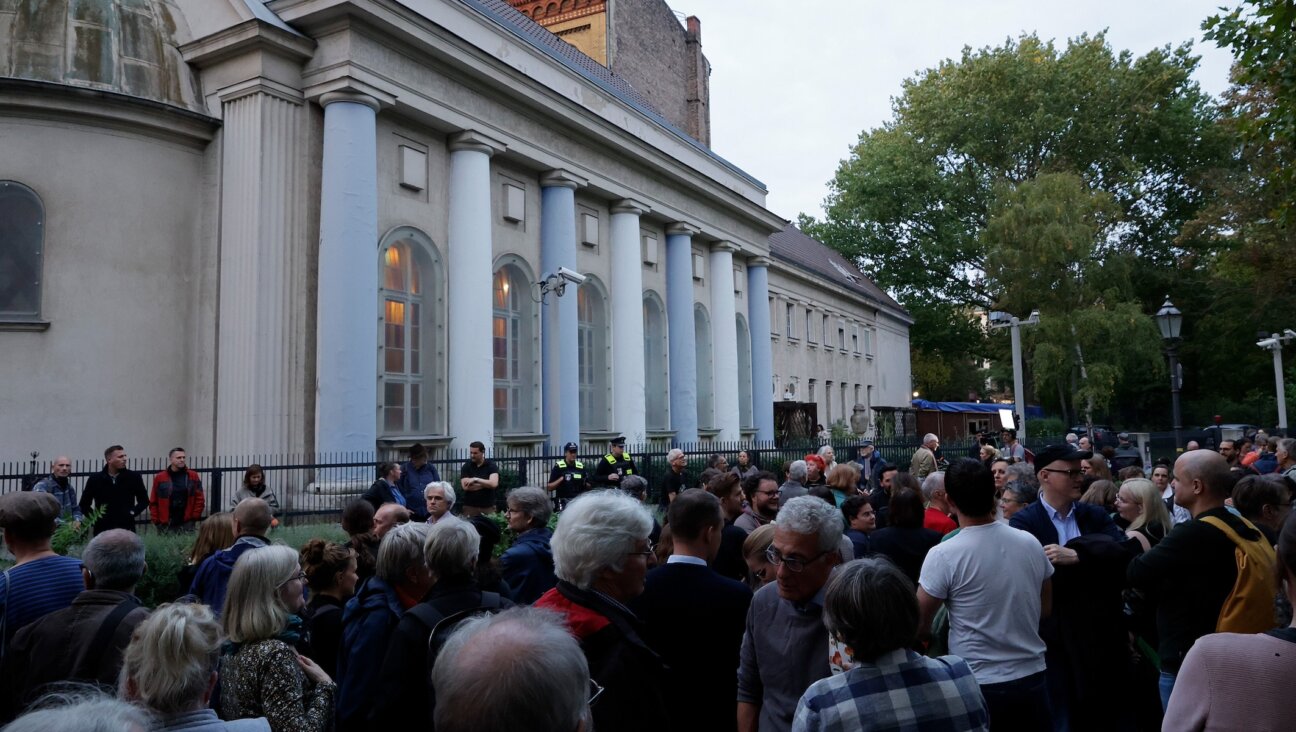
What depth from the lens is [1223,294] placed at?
4125 cm

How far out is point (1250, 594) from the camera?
14.0 ft

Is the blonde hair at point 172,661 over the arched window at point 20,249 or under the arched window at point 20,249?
under

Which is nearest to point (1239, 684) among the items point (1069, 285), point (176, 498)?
point (176, 498)

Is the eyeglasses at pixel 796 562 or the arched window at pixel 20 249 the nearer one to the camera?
the eyeglasses at pixel 796 562

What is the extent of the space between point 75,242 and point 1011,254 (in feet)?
118

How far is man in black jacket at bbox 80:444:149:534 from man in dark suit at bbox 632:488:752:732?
30.7ft

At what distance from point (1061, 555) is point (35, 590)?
5.24 m

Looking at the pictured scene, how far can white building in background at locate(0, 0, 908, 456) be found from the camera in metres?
14.0

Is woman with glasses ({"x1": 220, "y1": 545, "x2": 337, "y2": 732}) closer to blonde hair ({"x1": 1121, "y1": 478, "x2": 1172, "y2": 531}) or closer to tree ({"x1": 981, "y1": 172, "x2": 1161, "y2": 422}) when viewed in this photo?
blonde hair ({"x1": 1121, "y1": 478, "x2": 1172, "y2": 531})

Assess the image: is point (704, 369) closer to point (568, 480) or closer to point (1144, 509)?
point (568, 480)

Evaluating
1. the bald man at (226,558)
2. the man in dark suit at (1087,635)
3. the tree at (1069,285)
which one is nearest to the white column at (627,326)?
the bald man at (226,558)

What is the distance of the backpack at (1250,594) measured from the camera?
14.0 feet

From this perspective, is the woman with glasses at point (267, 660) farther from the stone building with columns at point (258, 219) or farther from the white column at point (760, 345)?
the white column at point (760, 345)

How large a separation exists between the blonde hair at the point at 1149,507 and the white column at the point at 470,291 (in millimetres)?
13402
